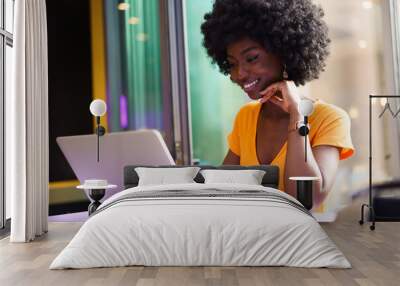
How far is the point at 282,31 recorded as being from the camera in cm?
566

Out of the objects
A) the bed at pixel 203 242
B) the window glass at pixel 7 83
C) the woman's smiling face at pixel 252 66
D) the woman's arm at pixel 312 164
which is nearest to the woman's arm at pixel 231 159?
the woman's arm at pixel 312 164

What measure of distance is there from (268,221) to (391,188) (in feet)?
9.31

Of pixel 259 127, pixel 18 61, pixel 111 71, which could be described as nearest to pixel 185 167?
pixel 259 127

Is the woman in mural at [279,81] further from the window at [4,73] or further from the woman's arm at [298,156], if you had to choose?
the window at [4,73]

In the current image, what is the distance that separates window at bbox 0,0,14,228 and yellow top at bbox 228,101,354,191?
8.24 feet

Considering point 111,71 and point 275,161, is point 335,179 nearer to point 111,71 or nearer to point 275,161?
point 275,161

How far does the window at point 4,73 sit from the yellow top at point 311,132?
2.51 metres

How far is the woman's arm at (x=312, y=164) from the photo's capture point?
18.5ft

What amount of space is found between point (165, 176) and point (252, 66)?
1601 mm

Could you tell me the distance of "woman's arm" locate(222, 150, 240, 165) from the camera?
5887 millimetres

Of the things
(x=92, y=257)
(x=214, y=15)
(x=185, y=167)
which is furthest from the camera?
(x=214, y=15)

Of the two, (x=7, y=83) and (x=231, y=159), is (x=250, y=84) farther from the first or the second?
(x=7, y=83)

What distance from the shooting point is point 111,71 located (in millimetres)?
6137

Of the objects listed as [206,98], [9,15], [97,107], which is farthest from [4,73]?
[206,98]
